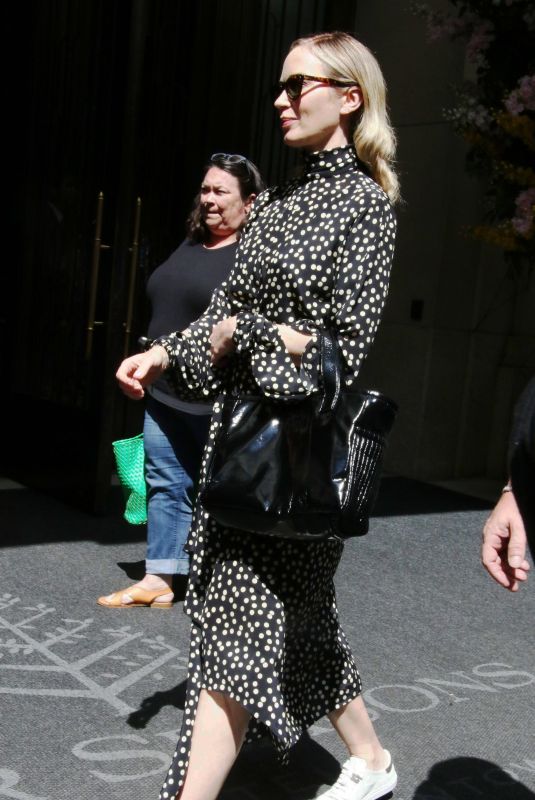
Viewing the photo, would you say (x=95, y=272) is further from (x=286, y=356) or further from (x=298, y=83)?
(x=286, y=356)

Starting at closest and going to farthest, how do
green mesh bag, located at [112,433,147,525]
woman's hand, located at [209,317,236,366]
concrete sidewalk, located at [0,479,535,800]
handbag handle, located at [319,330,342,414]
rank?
handbag handle, located at [319,330,342,414]
woman's hand, located at [209,317,236,366]
concrete sidewalk, located at [0,479,535,800]
green mesh bag, located at [112,433,147,525]

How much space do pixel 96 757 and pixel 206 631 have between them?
2.41ft

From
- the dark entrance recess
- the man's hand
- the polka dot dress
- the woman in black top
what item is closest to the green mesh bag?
the woman in black top

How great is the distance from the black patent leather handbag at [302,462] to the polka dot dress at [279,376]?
0.06 m

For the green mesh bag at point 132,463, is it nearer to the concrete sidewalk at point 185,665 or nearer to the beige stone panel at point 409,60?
the concrete sidewalk at point 185,665

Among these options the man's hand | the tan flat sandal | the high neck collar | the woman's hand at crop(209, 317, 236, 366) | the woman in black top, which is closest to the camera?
the man's hand

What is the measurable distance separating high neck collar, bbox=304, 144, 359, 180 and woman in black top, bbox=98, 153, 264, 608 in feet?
5.42

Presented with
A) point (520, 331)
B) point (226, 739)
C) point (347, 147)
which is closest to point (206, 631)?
point (226, 739)

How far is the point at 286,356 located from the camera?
95.7 inches

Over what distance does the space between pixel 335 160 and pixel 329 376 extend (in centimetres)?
58

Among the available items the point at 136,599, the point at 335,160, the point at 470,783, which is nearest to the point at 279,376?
the point at 335,160

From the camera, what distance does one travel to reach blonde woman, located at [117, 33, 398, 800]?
8.15ft

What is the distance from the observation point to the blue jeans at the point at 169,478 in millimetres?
4516

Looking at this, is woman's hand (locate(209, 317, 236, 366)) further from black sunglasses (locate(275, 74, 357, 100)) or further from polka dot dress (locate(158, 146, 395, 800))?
black sunglasses (locate(275, 74, 357, 100))
